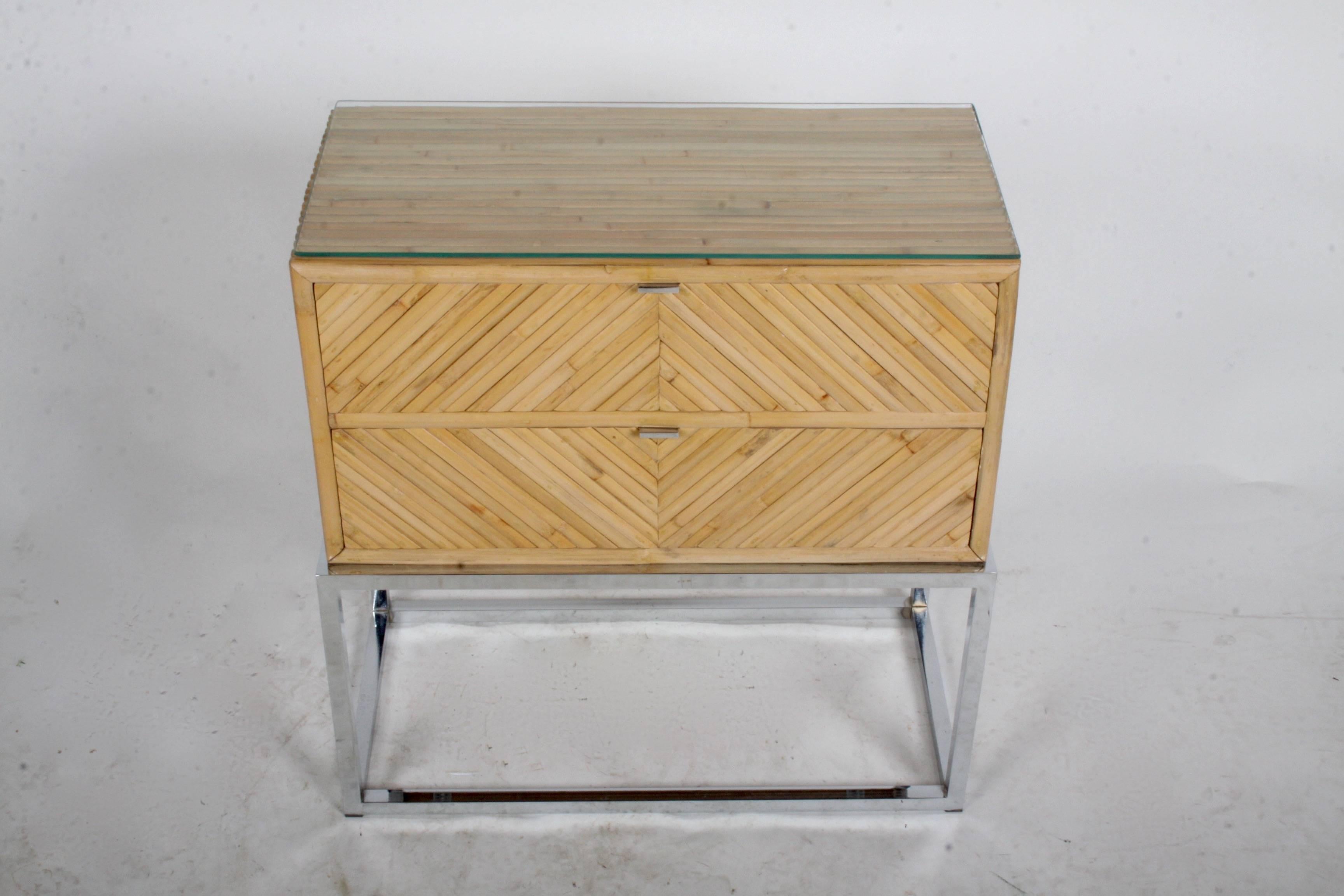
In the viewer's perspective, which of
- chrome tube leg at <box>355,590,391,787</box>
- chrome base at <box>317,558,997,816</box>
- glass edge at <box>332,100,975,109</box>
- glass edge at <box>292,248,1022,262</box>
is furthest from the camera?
chrome tube leg at <box>355,590,391,787</box>

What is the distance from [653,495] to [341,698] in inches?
37.4

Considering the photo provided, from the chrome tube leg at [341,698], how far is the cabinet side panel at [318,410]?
0.44ft

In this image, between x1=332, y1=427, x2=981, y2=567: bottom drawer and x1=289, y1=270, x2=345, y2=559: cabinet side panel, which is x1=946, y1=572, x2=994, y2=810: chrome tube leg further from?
x1=289, y1=270, x2=345, y2=559: cabinet side panel

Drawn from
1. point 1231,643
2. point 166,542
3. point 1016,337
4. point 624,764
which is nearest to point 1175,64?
point 1016,337

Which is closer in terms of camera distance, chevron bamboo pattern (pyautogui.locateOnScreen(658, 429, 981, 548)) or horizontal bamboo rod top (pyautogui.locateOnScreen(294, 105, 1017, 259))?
horizontal bamboo rod top (pyautogui.locateOnScreen(294, 105, 1017, 259))

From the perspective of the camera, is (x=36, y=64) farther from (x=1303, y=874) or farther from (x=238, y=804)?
(x=1303, y=874)

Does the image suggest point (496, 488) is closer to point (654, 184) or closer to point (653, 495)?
point (653, 495)

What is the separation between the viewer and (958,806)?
13.9 feet

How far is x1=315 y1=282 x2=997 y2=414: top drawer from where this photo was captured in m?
3.56

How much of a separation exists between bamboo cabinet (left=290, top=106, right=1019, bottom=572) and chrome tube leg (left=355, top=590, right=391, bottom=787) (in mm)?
687

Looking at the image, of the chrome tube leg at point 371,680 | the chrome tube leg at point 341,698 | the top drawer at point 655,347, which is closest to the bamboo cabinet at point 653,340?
the top drawer at point 655,347

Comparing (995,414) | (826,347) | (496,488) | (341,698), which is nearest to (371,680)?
(341,698)

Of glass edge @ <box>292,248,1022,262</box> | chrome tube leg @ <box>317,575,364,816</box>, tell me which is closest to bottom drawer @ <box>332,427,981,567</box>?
chrome tube leg @ <box>317,575,364,816</box>

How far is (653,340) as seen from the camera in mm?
3617
